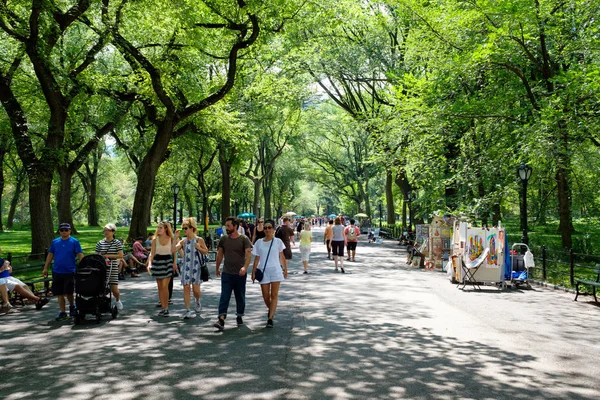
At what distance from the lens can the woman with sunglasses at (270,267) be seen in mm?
9305

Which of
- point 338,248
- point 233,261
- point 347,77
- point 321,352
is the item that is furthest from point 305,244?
point 347,77

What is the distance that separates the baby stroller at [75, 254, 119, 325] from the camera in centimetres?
971

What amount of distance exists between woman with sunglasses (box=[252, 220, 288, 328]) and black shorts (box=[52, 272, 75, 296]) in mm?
3576

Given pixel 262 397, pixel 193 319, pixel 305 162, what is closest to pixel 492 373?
pixel 262 397

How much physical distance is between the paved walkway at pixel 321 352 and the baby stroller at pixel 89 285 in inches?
11.1

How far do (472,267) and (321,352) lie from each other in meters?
8.72

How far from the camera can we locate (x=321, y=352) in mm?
7316

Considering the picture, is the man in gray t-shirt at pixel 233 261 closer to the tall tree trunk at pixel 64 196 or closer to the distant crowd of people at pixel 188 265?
the distant crowd of people at pixel 188 265

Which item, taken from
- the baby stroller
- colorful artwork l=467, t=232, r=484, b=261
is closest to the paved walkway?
the baby stroller

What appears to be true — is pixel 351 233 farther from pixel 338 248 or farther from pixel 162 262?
pixel 162 262

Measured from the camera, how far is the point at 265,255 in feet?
30.9

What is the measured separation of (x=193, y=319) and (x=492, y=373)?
549cm

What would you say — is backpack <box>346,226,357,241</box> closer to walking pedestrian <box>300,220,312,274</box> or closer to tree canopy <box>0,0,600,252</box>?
walking pedestrian <box>300,220,312,274</box>

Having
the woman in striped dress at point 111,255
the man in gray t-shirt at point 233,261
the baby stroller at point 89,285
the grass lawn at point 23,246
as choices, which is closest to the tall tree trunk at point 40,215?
the grass lawn at point 23,246
